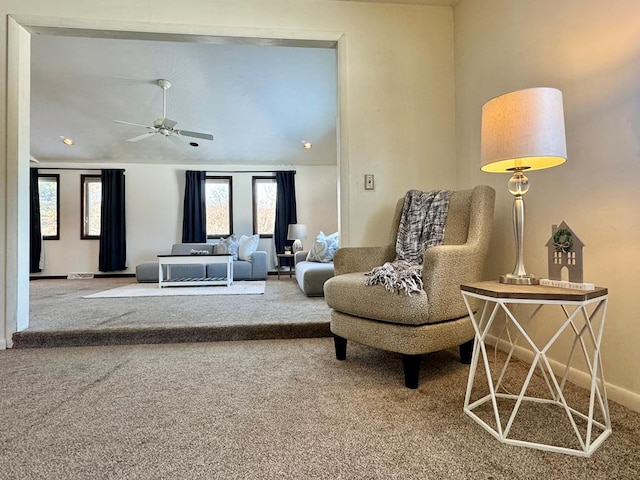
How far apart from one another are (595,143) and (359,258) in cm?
127

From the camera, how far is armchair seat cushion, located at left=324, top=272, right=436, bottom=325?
5.08ft

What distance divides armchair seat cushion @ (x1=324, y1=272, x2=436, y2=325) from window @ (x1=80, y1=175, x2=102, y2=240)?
6.47m

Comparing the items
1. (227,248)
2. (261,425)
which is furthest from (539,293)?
(227,248)

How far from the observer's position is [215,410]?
1366 mm

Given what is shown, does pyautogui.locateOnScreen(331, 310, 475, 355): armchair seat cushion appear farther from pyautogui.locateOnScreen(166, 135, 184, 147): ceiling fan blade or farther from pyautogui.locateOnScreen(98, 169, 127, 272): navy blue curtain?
pyautogui.locateOnScreen(98, 169, 127, 272): navy blue curtain

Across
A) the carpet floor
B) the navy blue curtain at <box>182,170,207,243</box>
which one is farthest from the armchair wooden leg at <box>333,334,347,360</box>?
the navy blue curtain at <box>182,170,207,243</box>

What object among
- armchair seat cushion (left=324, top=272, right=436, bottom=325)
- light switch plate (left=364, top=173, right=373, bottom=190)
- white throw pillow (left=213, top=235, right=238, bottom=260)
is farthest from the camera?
white throw pillow (left=213, top=235, right=238, bottom=260)

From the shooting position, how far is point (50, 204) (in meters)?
6.57

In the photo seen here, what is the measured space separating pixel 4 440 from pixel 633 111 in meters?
2.56

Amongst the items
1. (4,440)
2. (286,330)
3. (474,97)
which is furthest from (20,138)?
(474,97)

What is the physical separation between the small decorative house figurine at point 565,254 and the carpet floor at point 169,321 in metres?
1.53

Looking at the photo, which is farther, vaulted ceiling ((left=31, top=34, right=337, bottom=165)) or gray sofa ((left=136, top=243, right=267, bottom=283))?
gray sofa ((left=136, top=243, right=267, bottom=283))

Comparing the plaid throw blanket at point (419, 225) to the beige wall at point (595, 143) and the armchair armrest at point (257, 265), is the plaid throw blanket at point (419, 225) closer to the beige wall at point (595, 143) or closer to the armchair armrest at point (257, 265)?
the beige wall at point (595, 143)

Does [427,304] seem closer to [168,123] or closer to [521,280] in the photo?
[521,280]
